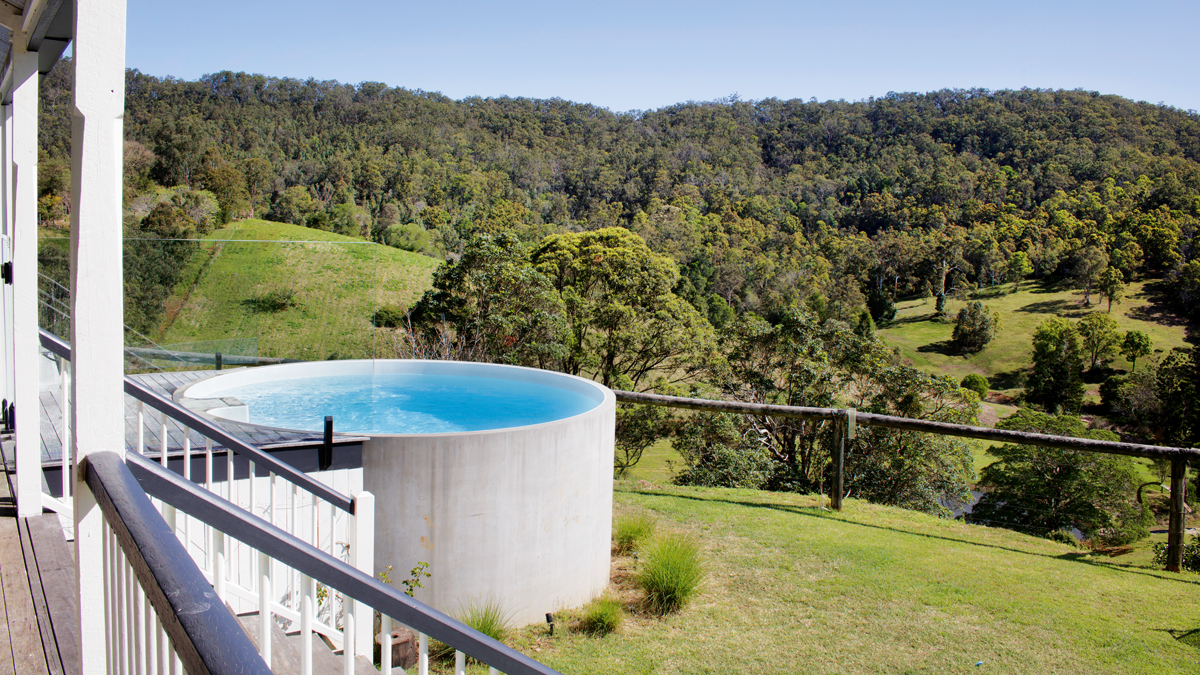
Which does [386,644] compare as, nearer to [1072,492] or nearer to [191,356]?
[191,356]

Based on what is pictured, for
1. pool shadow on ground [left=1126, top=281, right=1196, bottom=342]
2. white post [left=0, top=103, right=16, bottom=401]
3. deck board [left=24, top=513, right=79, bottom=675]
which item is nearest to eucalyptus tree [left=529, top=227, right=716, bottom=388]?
white post [left=0, top=103, right=16, bottom=401]

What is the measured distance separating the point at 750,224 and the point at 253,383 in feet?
140

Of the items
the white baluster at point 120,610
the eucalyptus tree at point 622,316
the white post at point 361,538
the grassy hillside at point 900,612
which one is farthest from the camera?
the eucalyptus tree at point 622,316

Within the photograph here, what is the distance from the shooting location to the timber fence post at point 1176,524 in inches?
195

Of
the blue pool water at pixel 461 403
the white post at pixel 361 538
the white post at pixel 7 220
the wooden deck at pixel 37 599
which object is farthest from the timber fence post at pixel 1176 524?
the white post at pixel 7 220

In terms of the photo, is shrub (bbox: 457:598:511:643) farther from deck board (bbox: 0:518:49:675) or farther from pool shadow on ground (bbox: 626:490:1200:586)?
pool shadow on ground (bbox: 626:490:1200:586)

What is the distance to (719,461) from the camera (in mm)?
11562

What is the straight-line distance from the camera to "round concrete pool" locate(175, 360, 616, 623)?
14.6 ft

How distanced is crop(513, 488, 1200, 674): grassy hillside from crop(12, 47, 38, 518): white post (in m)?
2.67

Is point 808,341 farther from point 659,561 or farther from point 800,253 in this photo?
point 800,253

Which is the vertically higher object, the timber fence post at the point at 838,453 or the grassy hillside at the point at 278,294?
the grassy hillside at the point at 278,294

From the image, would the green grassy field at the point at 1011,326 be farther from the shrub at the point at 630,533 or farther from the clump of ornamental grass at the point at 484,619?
the clump of ornamental grass at the point at 484,619

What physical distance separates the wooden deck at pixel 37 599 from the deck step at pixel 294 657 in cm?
48

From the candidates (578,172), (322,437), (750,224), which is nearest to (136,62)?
(578,172)
